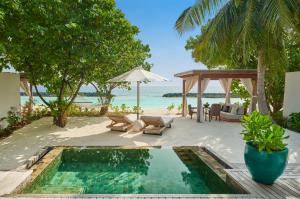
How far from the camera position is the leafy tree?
8.52 meters

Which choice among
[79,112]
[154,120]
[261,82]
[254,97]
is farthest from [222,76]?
[79,112]

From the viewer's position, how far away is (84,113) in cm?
1612

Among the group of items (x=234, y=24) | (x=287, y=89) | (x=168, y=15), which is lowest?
(x=287, y=89)

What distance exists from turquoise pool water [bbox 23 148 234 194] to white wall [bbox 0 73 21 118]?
17.8 feet

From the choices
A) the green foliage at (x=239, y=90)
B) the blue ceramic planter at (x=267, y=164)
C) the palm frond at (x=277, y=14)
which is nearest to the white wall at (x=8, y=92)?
the blue ceramic planter at (x=267, y=164)

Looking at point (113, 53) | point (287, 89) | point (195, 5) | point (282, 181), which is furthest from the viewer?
point (287, 89)

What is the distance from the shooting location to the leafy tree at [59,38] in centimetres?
852

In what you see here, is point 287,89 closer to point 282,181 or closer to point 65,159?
point 282,181

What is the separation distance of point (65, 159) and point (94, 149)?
967 millimetres

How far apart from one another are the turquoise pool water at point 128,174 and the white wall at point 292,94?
721 cm

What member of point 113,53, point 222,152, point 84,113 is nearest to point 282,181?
point 222,152

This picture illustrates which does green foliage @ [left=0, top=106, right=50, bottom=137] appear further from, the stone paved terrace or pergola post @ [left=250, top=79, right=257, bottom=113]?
pergola post @ [left=250, top=79, right=257, bottom=113]

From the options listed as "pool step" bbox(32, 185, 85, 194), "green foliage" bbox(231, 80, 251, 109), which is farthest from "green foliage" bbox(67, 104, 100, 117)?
"pool step" bbox(32, 185, 85, 194)

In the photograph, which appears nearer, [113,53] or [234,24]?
[234,24]
